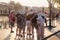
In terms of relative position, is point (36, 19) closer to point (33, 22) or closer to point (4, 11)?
point (33, 22)

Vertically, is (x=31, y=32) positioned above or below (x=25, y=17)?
below

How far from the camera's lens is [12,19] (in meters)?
13.4

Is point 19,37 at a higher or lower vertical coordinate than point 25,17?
lower

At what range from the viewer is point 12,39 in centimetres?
1217

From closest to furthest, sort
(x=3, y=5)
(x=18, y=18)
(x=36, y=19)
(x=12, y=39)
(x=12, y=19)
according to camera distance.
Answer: (x=36, y=19)
(x=18, y=18)
(x=12, y=39)
(x=12, y=19)
(x=3, y=5)

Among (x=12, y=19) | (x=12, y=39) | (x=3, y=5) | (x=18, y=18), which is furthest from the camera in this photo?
(x=3, y=5)

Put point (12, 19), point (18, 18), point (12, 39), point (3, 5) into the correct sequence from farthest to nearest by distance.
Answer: point (3, 5), point (12, 19), point (12, 39), point (18, 18)

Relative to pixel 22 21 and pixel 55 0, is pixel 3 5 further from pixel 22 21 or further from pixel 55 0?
pixel 22 21

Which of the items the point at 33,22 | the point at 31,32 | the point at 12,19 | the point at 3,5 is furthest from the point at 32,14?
the point at 3,5

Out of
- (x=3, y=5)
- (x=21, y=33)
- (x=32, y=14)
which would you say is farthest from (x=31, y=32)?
(x=3, y=5)

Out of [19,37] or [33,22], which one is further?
[19,37]

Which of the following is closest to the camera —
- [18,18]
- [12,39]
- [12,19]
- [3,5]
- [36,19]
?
[36,19]

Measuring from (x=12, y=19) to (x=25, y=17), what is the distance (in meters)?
2.08

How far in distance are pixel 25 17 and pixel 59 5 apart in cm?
1680
